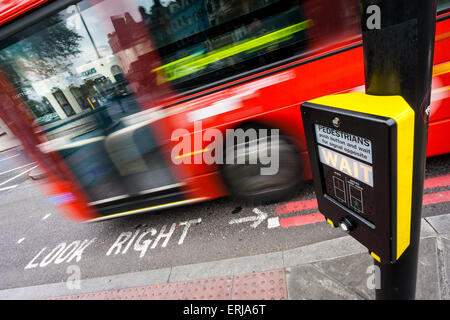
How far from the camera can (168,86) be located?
9.45 ft

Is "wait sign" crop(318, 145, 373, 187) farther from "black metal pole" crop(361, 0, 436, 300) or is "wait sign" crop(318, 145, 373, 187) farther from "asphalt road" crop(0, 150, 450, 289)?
"asphalt road" crop(0, 150, 450, 289)

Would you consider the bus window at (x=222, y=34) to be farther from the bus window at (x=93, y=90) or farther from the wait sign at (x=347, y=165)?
the wait sign at (x=347, y=165)

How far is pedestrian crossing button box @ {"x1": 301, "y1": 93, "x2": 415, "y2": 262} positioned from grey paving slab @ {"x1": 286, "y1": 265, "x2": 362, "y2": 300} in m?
1.06

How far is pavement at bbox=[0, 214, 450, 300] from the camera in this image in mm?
1973

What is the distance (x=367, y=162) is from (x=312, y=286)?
1.59m

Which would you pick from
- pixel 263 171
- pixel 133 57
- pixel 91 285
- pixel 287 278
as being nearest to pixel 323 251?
pixel 287 278

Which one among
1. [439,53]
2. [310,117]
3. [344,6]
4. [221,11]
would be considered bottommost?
[439,53]

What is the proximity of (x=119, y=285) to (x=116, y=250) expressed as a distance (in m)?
0.83

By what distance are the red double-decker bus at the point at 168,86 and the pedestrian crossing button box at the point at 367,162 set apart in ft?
5.86

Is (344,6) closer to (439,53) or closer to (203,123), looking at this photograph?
(439,53)

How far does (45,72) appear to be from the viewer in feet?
9.23
